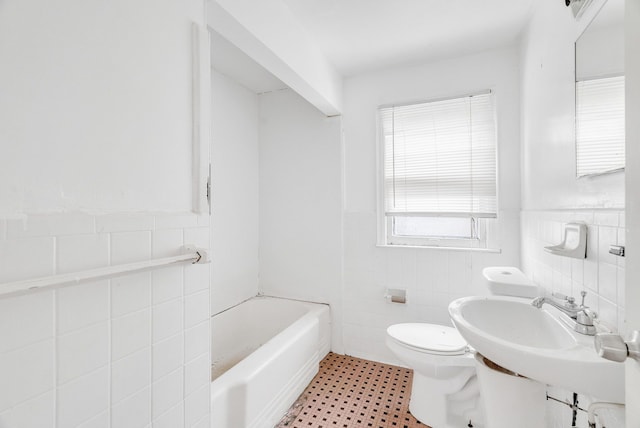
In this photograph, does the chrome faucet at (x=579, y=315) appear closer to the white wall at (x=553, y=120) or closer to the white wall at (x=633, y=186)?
the white wall at (x=553, y=120)

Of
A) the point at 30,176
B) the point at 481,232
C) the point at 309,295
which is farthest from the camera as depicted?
the point at 309,295

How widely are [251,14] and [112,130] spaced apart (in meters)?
0.85

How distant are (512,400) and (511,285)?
50cm

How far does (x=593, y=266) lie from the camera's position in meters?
1.03

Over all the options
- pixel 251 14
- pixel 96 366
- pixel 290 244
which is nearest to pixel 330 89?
pixel 251 14

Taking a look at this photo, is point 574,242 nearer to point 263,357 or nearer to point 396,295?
point 396,295

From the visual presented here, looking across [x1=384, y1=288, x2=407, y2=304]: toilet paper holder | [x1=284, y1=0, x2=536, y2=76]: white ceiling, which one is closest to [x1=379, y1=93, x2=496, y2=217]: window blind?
[x1=284, y1=0, x2=536, y2=76]: white ceiling

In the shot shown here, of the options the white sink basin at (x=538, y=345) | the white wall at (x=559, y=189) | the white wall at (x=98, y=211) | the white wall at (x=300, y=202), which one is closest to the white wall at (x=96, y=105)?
the white wall at (x=98, y=211)

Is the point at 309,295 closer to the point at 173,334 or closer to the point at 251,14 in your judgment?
the point at 173,334

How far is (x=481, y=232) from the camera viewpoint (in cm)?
219

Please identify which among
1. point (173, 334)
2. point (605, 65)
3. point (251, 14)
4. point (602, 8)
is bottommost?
point (173, 334)

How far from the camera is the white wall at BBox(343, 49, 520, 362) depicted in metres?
2.05

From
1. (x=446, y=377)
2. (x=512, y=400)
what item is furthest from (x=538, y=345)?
(x=446, y=377)

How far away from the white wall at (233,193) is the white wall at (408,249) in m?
0.83
